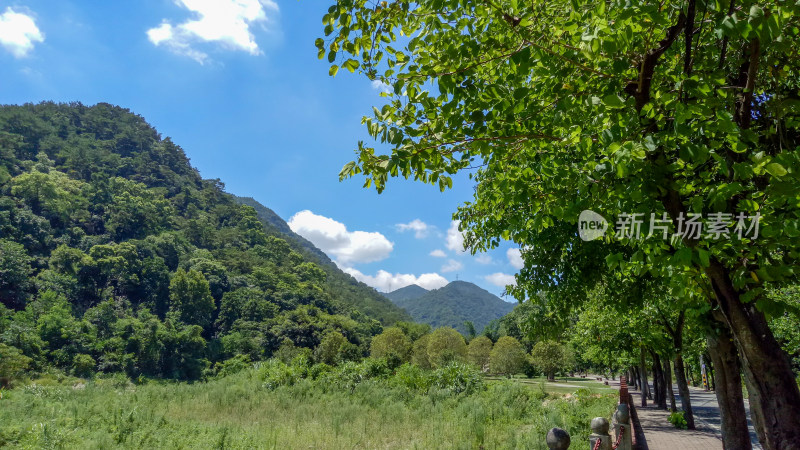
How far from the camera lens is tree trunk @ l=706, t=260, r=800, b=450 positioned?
2928 millimetres

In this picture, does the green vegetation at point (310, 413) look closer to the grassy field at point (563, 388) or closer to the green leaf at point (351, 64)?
the grassy field at point (563, 388)

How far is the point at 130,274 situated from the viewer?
72562 millimetres

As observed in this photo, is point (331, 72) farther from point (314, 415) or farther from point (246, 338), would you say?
point (246, 338)

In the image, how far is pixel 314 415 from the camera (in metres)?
14.6

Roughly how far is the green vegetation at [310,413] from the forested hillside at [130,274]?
31.2m

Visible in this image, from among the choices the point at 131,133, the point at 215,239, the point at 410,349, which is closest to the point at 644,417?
the point at 410,349

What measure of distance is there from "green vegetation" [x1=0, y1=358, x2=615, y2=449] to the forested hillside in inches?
1228

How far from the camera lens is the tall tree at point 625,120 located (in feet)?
7.98

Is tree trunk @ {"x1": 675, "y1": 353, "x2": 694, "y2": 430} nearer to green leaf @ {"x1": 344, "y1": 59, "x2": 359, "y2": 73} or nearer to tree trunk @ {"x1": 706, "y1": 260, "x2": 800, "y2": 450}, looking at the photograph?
tree trunk @ {"x1": 706, "y1": 260, "x2": 800, "y2": 450}

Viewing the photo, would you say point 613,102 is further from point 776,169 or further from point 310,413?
point 310,413

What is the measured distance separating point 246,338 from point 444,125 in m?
71.4

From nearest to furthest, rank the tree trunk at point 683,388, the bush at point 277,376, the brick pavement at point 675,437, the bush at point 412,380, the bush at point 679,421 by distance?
the brick pavement at point 675,437, the tree trunk at point 683,388, the bush at point 679,421, the bush at point 412,380, the bush at point 277,376

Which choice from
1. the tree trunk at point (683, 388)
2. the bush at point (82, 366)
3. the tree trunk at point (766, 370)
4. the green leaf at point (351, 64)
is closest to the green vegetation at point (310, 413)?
the tree trunk at point (683, 388)

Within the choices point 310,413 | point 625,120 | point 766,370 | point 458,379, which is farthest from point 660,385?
point 625,120
